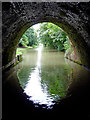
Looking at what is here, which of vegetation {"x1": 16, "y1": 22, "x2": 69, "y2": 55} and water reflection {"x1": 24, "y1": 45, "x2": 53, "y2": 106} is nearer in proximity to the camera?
water reflection {"x1": 24, "y1": 45, "x2": 53, "y2": 106}

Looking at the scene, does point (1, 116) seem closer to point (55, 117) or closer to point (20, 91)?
point (55, 117)

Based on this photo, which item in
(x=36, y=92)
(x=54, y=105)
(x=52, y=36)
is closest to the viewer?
(x=54, y=105)

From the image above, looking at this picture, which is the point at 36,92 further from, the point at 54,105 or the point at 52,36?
the point at 52,36

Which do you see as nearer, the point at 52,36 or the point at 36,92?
the point at 36,92

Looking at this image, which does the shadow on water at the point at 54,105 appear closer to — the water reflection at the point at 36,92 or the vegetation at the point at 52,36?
the water reflection at the point at 36,92

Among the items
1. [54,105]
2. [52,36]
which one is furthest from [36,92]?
[52,36]

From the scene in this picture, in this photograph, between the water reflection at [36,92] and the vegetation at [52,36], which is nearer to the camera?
the water reflection at [36,92]

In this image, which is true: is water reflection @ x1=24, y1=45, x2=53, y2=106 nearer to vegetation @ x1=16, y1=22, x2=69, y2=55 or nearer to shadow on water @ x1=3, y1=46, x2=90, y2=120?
shadow on water @ x1=3, y1=46, x2=90, y2=120

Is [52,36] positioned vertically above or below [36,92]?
above

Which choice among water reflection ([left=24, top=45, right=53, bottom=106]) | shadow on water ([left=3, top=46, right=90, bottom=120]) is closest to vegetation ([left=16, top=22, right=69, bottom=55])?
water reflection ([left=24, top=45, right=53, bottom=106])

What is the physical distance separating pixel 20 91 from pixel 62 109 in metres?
2.35

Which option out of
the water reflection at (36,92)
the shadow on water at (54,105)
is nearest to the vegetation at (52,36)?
the water reflection at (36,92)

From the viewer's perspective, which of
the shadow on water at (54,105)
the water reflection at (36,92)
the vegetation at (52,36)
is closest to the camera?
the shadow on water at (54,105)

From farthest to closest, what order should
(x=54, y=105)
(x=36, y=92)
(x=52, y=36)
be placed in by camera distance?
(x=52, y=36), (x=36, y=92), (x=54, y=105)
